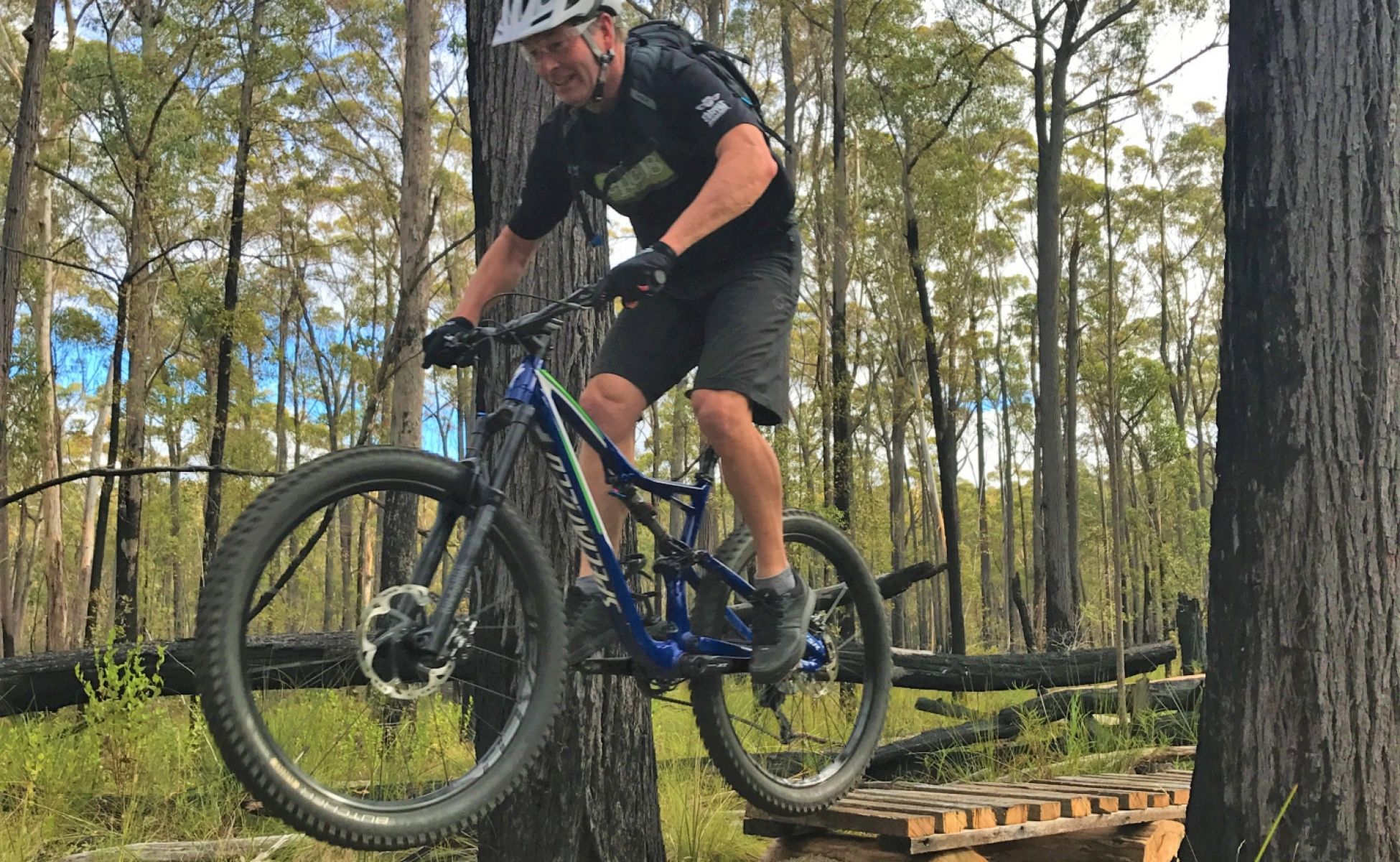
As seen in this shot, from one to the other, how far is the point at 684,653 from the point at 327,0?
23037 millimetres

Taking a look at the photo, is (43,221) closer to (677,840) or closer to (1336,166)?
(677,840)

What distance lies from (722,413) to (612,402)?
0.32m

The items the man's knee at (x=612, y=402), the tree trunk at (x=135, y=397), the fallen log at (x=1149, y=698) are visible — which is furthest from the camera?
the tree trunk at (x=135, y=397)

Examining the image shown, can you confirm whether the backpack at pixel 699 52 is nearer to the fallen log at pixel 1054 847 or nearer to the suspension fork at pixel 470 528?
the suspension fork at pixel 470 528

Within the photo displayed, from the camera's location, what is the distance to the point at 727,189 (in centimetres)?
254

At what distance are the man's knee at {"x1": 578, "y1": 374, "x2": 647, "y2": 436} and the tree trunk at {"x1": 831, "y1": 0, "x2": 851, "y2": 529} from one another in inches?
603

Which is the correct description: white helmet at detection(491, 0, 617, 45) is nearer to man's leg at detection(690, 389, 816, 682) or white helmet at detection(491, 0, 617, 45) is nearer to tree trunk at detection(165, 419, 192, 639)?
man's leg at detection(690, 389, 816, 682)

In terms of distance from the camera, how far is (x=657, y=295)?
3.01 meters

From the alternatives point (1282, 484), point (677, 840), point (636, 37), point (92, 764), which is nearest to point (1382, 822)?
point (1282, 484)

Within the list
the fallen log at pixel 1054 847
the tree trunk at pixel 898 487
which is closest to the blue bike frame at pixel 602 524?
the fallen log at pixel 1054 847

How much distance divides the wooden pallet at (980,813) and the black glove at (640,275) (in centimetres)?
202

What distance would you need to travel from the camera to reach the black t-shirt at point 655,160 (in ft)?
8.59

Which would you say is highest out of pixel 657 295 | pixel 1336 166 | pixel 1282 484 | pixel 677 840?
pixel 1336 166

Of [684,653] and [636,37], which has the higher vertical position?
[636,37]
